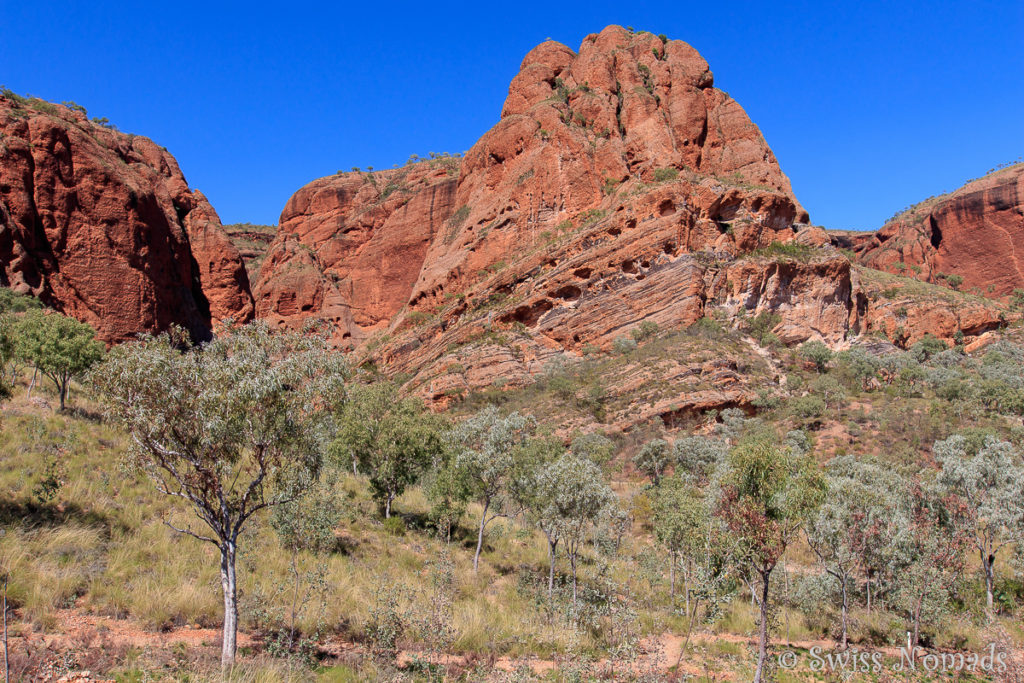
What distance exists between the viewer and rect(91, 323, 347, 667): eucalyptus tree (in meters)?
6.44

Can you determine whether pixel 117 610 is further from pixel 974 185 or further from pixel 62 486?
pixel 974 185

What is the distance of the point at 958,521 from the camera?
40.3 ft

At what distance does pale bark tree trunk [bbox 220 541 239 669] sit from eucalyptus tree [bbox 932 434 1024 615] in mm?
15115

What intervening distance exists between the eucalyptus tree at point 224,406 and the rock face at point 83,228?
3637 cm

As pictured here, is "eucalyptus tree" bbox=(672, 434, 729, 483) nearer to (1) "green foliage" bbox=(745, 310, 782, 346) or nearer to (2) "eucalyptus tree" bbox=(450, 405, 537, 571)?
(2) "eucalyptus tree" bbox=(450, 405, 537, 571)

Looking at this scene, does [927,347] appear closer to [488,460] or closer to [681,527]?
[681,527]

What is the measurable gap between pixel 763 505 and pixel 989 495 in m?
10.4

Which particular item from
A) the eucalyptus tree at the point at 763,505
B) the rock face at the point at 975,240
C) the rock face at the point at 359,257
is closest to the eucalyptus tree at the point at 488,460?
the eucalyptus tree at the point at 763,505

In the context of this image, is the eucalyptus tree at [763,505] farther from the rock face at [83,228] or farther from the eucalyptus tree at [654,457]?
the rock face at [83,228]

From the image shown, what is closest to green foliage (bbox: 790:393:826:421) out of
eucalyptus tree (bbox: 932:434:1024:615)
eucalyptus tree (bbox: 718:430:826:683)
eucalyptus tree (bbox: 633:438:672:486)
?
eucalyptus tree (bbox: 633:438:672:486)

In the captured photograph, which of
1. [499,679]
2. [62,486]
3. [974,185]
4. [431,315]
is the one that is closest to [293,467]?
[499,679]

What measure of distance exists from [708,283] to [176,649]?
1450 inches

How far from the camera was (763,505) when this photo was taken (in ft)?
25.3

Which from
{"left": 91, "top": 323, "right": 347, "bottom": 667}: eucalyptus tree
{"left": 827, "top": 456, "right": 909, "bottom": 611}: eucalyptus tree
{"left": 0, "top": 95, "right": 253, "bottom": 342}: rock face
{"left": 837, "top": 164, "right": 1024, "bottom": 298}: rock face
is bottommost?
{"left": 827, "top": 456, "right": 909, "bottom": 611}: eucalyptus tree
